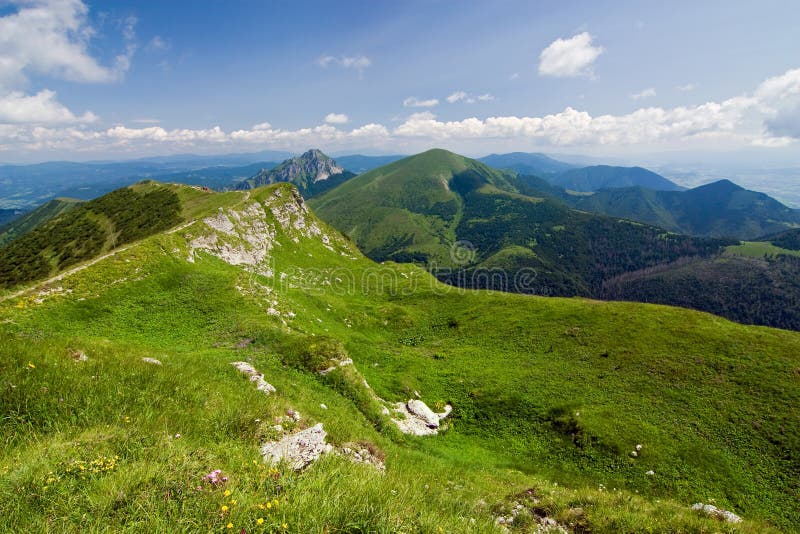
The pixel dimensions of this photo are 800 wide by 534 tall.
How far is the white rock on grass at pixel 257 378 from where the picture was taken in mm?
17156

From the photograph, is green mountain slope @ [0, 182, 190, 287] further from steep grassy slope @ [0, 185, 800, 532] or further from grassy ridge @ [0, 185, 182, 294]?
steep grassy slope @ [0, 185, 800, 532]

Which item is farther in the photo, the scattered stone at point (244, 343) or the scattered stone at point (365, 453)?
the scattered stone at point (244, 343)

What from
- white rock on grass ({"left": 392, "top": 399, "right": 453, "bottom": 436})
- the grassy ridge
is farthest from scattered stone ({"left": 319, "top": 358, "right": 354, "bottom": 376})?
the grassy ridge

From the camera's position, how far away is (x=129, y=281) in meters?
35.4

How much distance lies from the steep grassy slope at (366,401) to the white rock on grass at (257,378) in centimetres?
75

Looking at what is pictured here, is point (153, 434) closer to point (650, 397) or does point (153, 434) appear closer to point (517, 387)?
point (517, 387)

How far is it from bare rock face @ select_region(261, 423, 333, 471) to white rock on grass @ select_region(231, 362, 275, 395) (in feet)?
23.8

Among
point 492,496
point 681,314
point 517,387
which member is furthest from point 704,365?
→ point 492,496

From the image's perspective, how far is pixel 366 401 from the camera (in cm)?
2206

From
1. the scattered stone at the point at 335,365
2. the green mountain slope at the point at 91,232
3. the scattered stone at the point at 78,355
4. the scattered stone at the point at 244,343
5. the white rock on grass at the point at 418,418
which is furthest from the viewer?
the green mountain slope at the point at 91,232

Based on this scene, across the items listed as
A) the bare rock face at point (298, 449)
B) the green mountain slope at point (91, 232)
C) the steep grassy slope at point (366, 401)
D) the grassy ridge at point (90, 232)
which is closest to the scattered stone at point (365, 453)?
the steep grassy slope at point (366, 401)

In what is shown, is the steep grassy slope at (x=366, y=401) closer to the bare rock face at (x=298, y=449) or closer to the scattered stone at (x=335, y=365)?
the bare rock face at (x=298, y=449)

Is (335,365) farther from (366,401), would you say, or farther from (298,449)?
(298,449)

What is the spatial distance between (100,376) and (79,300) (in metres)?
29.8
